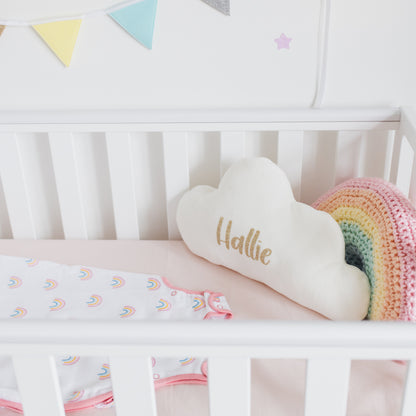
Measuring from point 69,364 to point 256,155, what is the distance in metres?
0.67

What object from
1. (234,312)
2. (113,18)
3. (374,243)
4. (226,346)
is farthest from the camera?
(113,18)

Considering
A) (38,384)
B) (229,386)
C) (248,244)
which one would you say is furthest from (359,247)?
(38,384)

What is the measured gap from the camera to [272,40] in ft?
3.93

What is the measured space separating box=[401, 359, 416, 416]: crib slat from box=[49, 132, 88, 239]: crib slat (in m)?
0.92

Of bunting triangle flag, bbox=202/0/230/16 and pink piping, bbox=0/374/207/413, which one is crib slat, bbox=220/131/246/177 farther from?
pink piping, bbox=0/374/207/413

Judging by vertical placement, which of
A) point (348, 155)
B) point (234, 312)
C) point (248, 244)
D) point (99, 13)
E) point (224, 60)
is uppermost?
point (99, 13)

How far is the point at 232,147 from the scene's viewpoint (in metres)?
1.25

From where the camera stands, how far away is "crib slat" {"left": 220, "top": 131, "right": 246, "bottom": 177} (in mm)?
1244

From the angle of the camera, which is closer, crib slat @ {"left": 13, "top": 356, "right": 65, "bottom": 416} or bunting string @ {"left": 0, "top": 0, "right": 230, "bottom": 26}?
crib slat @ {"left": 13, "top": 356, "right": 65, "bottom": 416}

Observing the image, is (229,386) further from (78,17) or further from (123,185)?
(78,17)

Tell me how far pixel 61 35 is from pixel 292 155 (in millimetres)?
599

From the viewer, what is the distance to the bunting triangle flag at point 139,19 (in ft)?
3.88

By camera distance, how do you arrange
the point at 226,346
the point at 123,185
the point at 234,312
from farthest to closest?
1. the point at 123,185
2. the point at 234,312
3. the point at 226,346

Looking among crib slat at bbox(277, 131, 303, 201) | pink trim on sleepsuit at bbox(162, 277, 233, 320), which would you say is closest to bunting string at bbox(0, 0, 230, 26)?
Result: crib slat at bbox(277, 131, 303, 201)
